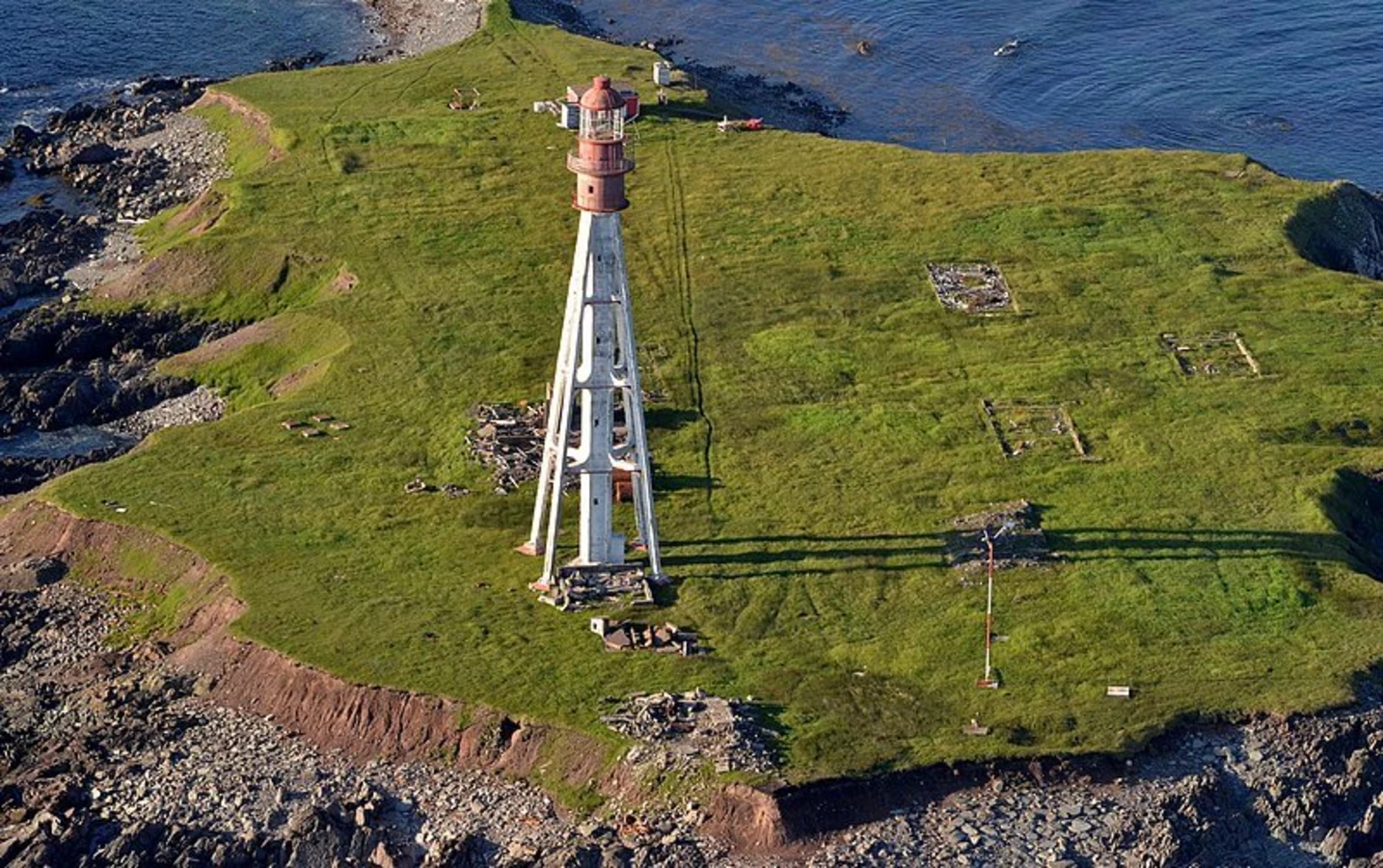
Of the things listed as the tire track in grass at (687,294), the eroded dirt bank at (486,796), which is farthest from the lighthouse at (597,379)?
the eroded dirt bank at (486,796)

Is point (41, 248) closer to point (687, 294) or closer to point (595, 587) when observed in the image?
point (687, 294)

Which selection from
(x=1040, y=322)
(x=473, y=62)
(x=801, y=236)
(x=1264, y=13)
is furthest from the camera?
(x=1264, y=13)

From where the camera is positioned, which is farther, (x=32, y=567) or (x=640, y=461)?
(x=32, y=567)

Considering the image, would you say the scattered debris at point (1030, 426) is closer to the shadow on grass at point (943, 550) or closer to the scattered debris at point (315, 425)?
the shadow on grass at point (943, 550)

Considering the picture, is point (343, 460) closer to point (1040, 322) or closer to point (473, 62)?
point (1040, 322)

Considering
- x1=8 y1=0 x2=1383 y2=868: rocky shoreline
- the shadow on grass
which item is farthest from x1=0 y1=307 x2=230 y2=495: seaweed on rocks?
the shadow on grass

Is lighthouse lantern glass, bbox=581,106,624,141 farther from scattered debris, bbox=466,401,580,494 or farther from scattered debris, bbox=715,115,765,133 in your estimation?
scattered debris, bbox=715,115,765,133

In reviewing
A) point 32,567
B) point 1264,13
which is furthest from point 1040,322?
point 1264,13
